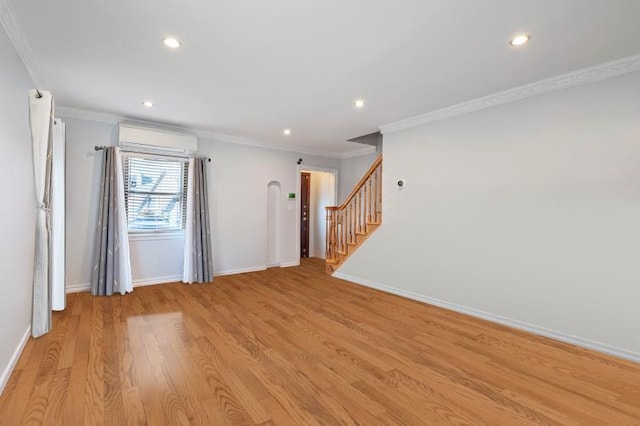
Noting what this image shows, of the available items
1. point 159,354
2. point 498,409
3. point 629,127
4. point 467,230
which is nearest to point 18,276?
point 159,354

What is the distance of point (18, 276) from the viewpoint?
2441 millimetres

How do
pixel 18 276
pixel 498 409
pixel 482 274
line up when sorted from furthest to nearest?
pixel 482 274
pixel 18 276
pixel 498 409

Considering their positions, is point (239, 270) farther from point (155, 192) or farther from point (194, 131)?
point (194, 131)

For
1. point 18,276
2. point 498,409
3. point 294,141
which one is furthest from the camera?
point 294,141

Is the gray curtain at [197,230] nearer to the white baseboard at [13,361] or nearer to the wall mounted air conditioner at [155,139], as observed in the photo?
the wall mounted air conditioner at [155,139]

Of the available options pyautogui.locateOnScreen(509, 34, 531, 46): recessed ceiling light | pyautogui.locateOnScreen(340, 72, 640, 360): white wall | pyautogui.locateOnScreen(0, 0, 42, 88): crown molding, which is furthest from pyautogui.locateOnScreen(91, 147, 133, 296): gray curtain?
pyautogui.locateOnScreen(509, 34, 531, 46): recessed ceiling light

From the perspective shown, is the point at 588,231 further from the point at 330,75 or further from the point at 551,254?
the point at 330,75

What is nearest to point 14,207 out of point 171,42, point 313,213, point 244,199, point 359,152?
point 171,42

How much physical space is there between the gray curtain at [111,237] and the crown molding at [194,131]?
49 cm

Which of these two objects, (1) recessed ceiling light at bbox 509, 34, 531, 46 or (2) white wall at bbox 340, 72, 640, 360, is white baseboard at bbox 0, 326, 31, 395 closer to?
(2) white wall at bbox 340, 72, 640, 360

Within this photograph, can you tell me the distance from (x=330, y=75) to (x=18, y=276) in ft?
10.5

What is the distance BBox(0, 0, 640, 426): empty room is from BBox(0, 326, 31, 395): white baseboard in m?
0.02

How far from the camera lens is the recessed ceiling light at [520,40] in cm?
228

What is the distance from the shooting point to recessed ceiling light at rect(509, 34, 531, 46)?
7.47 ft
